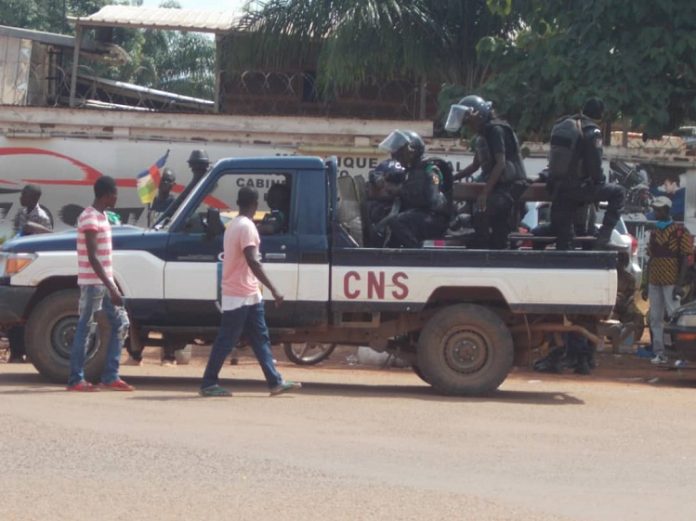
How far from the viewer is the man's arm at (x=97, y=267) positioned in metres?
10.1

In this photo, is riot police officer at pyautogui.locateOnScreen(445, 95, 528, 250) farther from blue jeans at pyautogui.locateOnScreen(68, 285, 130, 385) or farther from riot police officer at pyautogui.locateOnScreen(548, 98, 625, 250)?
blue jeans at pyautogui.locateOnScreen(68, 285, 130, 385)

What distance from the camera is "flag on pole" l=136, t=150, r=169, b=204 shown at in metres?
16.9

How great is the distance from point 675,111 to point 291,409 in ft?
28.0

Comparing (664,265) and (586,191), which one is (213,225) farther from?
(664,265)

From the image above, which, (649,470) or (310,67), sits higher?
(310,67)

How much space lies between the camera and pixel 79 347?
1026 cm

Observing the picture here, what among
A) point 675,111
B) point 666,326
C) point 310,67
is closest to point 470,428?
point 666,326

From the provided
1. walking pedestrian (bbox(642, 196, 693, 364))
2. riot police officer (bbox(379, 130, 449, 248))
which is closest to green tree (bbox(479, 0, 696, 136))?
walking pedestrian (bbox(642, 196, 693, 364))

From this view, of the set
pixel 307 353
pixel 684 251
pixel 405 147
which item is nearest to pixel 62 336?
pixel 405 147

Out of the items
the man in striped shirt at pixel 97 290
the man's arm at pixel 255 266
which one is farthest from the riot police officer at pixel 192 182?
the man's arm at pixel 255 266

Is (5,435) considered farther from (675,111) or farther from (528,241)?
(675,111)

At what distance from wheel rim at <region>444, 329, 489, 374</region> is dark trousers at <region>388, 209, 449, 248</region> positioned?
34.1 inches

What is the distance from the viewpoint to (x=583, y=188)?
1117 cm

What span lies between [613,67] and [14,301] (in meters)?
8.18
